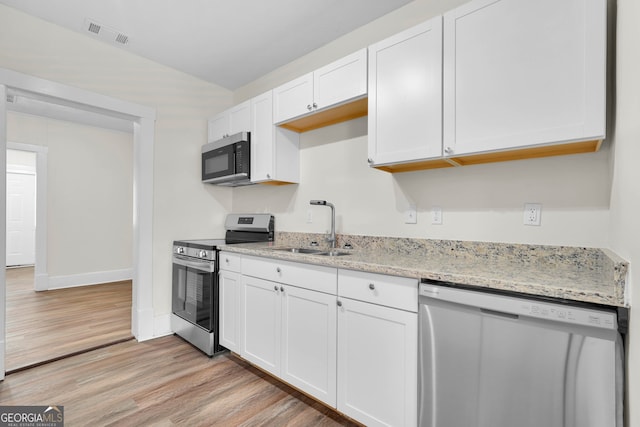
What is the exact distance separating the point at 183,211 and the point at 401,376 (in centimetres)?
265

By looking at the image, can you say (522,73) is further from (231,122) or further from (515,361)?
(231,122)

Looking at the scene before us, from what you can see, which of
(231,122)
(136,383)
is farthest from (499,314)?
(231,122)

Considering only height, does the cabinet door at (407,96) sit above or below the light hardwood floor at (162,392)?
above

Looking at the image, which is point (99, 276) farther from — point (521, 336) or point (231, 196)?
point (521, 336)

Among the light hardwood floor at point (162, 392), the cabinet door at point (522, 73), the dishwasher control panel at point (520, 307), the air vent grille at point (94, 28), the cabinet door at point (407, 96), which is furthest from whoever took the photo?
the air vent grille at point (94, 28)

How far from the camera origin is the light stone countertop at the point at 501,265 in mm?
990

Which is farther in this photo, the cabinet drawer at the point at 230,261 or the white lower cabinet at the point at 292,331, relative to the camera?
the cabinet drawer at the point at 230,261

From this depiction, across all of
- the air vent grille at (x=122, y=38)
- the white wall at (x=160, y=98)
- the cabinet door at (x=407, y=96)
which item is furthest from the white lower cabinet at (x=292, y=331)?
the air vent grille at (x=122, y=38)

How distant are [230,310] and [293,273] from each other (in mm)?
827

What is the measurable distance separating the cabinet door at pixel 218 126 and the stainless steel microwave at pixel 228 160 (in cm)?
11

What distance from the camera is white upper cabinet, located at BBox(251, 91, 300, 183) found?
263 cm

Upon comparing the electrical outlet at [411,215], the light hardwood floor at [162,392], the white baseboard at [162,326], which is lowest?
the light hardwood floor at [162,392]

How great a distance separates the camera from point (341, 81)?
6.85ft

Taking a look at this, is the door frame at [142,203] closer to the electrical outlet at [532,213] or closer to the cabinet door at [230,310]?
the cabinet door at [230,310]
